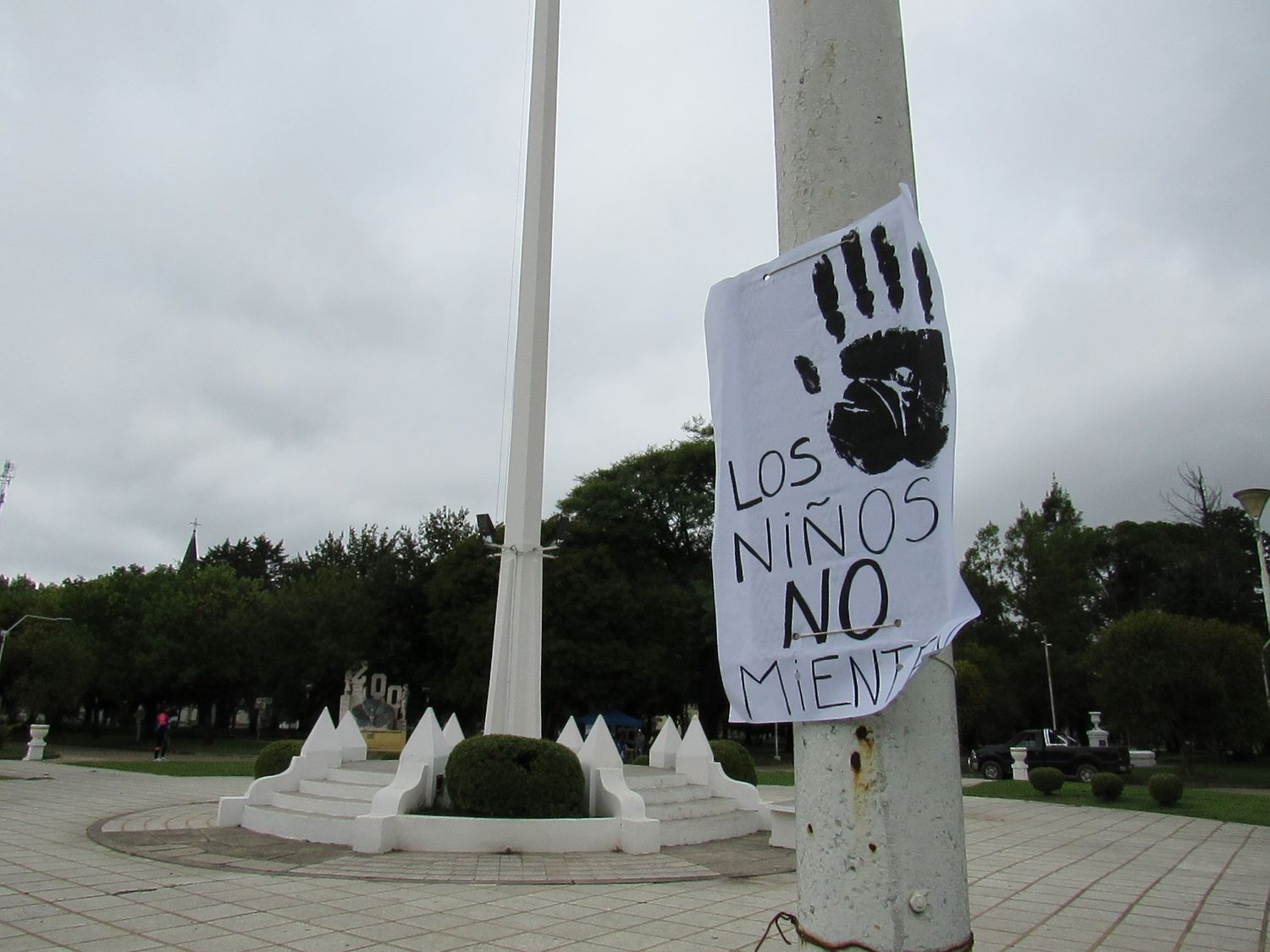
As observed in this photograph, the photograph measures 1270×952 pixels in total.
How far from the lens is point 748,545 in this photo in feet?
9.37

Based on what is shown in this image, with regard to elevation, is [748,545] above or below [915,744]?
above

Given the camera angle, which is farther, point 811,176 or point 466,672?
point 466,672

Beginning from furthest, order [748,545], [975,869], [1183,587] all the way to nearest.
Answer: [1183,587]
[975,869]
[748,545]

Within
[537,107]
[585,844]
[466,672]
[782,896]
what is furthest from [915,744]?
[466,672]

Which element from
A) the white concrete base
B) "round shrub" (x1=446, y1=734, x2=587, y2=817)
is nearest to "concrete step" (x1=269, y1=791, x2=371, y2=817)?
"round shrub" (x1=446, y1=734, x2=587, y2=817)

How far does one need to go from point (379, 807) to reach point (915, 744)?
343 inches

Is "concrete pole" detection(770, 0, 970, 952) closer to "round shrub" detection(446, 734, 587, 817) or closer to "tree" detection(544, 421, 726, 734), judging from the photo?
"round shrub" detection(446, 734, 587, 817)

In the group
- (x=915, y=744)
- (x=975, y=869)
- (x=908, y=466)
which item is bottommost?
(x=975, y=869)

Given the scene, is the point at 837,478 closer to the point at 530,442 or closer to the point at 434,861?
the point at 434,861

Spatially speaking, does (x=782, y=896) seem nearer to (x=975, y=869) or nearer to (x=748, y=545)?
(x=975, y=869)

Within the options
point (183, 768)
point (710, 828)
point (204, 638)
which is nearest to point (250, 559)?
point (204, 638)

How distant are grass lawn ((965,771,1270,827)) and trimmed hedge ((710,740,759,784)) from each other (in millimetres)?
8107

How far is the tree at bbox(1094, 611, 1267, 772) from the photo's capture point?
25.8 m

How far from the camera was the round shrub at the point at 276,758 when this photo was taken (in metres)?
12.7
